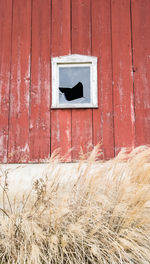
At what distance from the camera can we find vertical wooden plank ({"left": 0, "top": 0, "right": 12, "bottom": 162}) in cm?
468

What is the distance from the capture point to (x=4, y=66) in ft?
16.1

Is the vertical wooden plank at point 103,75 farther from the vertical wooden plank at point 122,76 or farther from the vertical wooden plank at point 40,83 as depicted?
the vertical wooden plank at point 40,83

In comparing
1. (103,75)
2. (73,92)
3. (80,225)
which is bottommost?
(80,225)

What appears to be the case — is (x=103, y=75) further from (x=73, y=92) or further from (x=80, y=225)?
(x=80, y=225)

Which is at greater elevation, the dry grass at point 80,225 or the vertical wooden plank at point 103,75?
the vertical wooden plank at point 103,75

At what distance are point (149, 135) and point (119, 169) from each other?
5.40 ft

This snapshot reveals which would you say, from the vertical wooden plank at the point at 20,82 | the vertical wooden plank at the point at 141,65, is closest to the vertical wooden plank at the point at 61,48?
the vertical wooden plank at the point at 20,82

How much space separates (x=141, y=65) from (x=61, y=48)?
133cm

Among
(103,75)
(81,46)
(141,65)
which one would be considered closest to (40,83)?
(81,46)

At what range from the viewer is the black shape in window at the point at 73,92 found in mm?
4738

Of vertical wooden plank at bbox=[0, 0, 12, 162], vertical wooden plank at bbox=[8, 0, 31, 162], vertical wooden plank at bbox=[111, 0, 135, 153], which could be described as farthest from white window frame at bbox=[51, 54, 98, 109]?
vertical wooden plank at bbox=[0, 0, 12, 162]

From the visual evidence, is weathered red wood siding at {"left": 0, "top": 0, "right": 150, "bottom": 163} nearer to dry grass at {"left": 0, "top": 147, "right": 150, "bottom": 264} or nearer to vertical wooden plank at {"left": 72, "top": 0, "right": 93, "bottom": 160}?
vertical wooden plank at {"left": 72, "top": 0, "right": 93, "bottom": 160}

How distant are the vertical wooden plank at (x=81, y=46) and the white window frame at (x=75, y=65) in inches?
3.7

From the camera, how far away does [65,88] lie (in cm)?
479
